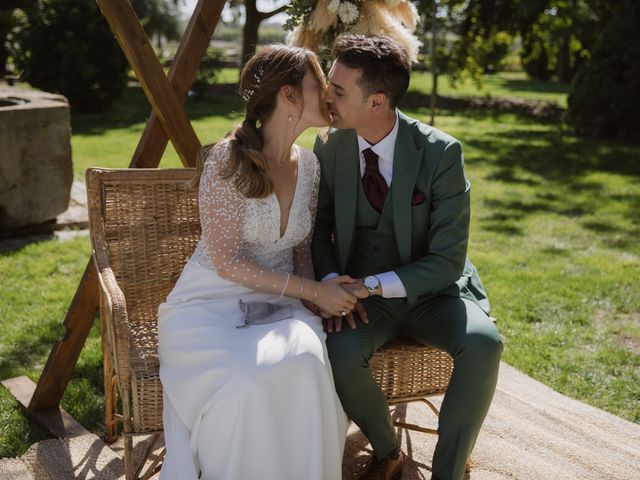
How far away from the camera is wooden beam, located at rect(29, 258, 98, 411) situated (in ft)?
10.4

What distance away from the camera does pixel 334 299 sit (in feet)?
8.65

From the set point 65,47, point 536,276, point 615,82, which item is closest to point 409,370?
point 536,276

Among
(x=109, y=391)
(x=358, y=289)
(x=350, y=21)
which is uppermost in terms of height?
(x=350, y=21)

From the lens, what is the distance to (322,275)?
9.64 ft

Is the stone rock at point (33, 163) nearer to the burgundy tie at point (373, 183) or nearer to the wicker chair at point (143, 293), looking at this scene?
the wicker chair at point (143, 293)

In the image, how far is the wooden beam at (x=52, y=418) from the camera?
3152mm

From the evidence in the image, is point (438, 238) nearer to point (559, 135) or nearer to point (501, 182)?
point (501, 182)

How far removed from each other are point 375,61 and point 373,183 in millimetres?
467

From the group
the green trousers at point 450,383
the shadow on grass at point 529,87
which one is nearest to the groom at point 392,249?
the green trousers at point 450,383

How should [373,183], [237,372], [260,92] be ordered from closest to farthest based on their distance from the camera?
[237,372]
[260,92]
[373,183]

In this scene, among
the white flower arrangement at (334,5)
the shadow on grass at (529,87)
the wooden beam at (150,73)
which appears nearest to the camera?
the wooden beam at (150,73)

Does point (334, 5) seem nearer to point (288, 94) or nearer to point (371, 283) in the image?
point (288, 94)

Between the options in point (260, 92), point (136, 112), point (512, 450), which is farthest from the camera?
point (136, 112)

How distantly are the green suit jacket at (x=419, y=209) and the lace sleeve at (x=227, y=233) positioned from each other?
33 centimetres
